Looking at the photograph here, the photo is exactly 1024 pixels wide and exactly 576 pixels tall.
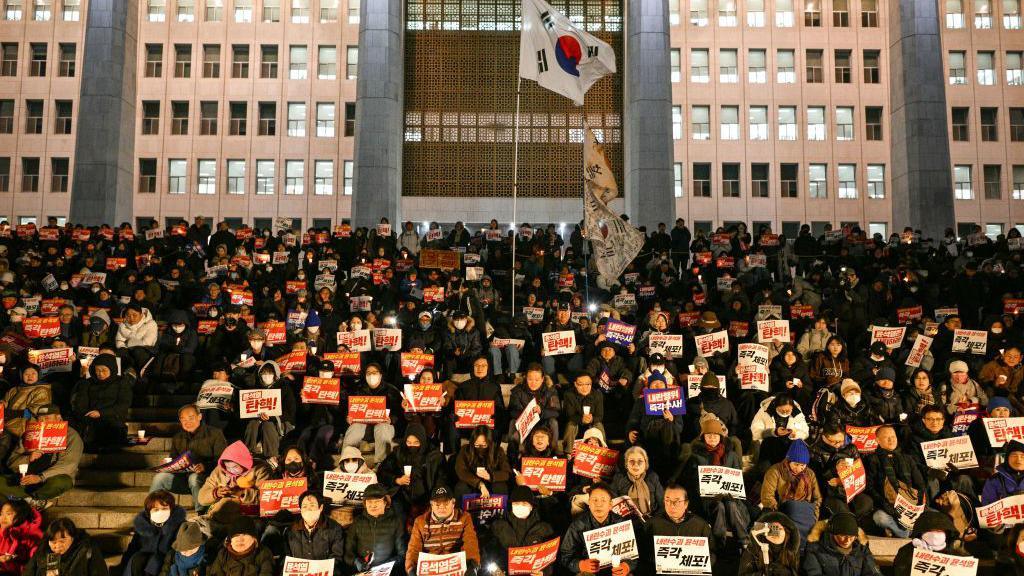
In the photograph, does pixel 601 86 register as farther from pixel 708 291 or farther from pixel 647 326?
pixel 647 326

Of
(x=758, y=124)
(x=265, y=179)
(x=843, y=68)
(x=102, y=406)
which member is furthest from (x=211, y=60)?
(x=102, y=406)

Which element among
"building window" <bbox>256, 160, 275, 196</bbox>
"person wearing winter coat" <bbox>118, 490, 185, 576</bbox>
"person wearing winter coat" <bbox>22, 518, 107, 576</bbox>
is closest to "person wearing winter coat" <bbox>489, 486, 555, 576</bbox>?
"person wearing winter coat" <bbox>118, 490, 185, 576</bbox>

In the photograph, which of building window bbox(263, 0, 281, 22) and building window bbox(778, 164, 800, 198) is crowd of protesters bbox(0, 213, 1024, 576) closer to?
building window bbox(778, 164, 800, 198)

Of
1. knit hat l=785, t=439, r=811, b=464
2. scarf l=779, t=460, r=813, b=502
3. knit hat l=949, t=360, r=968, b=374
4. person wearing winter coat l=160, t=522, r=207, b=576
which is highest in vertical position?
knit hat l=949, t=360, r=968, b=374

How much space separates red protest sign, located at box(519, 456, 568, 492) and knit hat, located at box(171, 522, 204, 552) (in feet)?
10.9

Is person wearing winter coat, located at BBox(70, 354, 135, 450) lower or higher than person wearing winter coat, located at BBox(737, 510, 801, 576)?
higher

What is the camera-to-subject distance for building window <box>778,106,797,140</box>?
141 ft

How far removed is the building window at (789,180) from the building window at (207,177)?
24.7 m

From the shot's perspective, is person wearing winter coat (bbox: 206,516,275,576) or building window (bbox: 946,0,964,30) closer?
person wearing winter coat (bbox: 206,516,275,576)

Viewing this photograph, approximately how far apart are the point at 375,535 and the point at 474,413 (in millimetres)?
2580

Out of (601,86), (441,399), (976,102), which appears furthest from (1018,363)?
(976,102)

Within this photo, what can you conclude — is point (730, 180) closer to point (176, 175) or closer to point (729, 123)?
point (729, 123)

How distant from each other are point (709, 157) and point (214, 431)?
Result: 34.2 m

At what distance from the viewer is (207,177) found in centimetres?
4253
